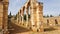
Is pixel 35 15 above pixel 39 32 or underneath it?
above

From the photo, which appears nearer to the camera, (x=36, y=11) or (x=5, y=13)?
(x=5, y=13)

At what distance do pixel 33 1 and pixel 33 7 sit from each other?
0.85 m

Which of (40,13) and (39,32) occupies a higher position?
(40,13)

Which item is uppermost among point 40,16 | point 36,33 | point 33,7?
point 33,7

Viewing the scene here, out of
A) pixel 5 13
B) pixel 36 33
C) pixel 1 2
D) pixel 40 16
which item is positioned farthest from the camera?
pixel 40 16

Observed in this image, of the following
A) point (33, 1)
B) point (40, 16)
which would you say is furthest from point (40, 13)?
point (33, 1)

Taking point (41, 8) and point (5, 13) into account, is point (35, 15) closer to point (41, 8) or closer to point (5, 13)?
point (41, 8)

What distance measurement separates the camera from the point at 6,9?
1633 cm

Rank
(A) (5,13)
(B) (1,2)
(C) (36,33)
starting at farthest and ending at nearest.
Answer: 1. (C) (36,33)
2. (A) (5,13)
3. (B) (1,2)

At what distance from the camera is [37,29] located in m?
18.9

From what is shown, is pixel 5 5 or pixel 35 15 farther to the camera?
pixel 35 15

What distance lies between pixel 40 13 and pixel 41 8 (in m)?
Result: 0.68

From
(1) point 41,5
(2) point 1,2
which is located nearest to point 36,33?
(1) point 41,5

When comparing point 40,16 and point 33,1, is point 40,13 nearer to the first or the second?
point 40,16
